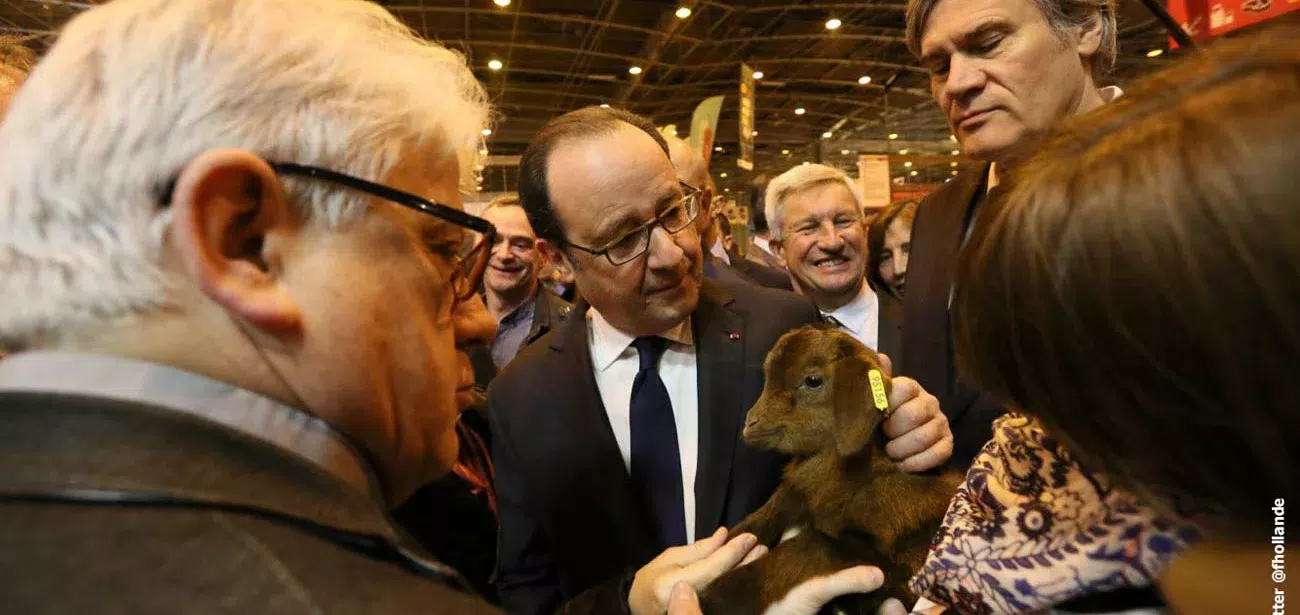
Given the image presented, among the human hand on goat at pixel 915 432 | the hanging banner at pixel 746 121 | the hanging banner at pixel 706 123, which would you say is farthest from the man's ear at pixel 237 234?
the hanging banner at pixel 746 121

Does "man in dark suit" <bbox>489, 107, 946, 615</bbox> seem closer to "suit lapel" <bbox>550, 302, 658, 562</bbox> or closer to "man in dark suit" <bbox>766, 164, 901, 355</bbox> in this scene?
"suit lapel" <bbox>550, 302, 658, 562</bbox>

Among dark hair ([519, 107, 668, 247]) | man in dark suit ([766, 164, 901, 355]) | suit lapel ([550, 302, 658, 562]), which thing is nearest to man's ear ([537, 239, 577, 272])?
dark hair ([519, 107, 668, 247])

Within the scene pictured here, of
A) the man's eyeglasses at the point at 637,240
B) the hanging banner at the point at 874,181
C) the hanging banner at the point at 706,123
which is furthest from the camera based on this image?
the hanging banner at the point at 874,181

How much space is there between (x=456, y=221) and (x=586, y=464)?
1.04 meters

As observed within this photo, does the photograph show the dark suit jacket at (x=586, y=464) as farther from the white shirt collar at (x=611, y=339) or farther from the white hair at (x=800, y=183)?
the white hair at (x=800, y=183)

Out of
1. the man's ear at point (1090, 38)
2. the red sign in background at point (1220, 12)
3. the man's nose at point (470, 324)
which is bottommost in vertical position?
the man's nose at point (470, 324)

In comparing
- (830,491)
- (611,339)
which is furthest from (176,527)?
(611,339)

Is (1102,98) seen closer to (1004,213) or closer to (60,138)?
(1004,213)

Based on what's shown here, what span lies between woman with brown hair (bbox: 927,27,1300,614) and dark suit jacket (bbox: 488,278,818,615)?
1109mm

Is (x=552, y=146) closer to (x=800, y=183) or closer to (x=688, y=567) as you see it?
(x=688, y=567)

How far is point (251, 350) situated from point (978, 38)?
161 centimetres

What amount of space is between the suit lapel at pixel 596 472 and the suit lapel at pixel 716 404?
16 centimetres

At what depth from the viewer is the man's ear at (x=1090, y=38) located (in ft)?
5.49

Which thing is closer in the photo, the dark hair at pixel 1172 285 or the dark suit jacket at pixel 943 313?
the dark hair at pixel 1172 285
